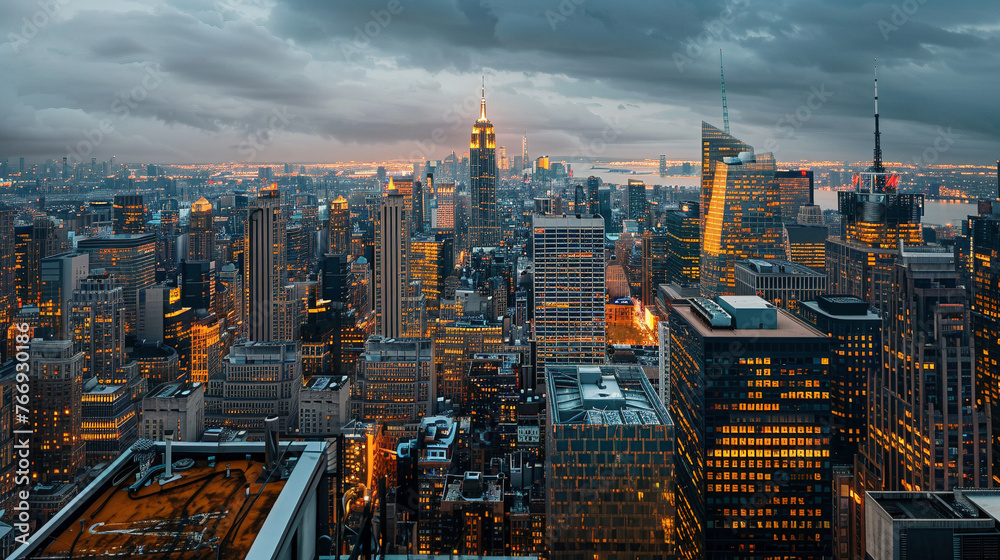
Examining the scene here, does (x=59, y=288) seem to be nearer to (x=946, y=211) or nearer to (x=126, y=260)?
(x=126, y=260)

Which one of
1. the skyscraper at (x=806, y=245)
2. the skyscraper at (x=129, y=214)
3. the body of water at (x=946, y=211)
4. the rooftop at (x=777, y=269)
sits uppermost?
the skyscraper at (x=129, y=214)

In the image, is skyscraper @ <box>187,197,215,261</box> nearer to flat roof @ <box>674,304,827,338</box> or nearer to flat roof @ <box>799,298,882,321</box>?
flat roof @ <box>674,304,827,338</box>

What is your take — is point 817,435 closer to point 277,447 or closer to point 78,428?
point 277,447

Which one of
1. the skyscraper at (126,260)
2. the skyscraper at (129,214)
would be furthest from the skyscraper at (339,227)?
the skyscraper at (126,260)

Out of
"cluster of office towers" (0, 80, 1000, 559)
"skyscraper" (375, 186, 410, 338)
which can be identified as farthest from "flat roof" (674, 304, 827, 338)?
"skyscraper" (375, 186, 410, 338)

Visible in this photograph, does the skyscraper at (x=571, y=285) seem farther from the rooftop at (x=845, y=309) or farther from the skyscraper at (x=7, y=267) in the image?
the skyscraper at (x=7, y=267)
